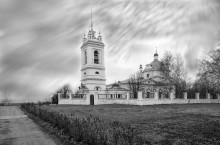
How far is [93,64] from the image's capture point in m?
50.7

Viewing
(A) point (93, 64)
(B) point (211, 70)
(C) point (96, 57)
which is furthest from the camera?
(C) point (96, 57)

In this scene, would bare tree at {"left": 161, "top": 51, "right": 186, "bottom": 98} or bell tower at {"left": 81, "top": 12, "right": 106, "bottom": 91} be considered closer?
bare tree at {"left": 161, "top": 51, "right": 186, "bottom": 98}

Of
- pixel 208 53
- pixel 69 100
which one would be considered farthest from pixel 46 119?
pixel 208 53

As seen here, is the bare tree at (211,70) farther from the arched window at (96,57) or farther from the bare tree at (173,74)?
the arched window at (96,57)

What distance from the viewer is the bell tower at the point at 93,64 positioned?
50.3 metres

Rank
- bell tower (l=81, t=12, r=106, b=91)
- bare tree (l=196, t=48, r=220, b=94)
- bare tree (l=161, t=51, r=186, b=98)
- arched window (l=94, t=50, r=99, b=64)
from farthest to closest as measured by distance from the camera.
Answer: arched window (l=94, t=50, r=99, b=64), bell tower (l=81, t=12, r=106, b=91), bare tree (l=161, t=51, r=186, b=98), bare tree (l=196, t=48, r=220, b=94)

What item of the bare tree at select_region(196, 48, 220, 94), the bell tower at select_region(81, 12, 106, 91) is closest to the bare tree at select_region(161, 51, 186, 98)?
the bare tree at select_region(196, 48, 220, 94)

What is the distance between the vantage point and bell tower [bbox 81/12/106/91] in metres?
50.3

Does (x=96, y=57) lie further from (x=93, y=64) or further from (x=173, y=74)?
(x=173, y=74)

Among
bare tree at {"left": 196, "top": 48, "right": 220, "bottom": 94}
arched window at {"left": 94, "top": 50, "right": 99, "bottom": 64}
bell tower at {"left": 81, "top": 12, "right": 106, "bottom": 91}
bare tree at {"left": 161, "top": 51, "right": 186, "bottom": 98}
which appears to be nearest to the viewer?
bare tree at {"left": 196, "top": 48, "right": 220, "bottom": 94}

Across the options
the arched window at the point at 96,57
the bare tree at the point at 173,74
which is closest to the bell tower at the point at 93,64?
the arched window at the point at 96,57

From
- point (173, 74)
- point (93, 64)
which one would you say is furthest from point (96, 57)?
point (173, 74)

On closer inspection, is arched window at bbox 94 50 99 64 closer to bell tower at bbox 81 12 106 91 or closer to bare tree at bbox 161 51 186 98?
bell tower at bbox 81 12 106 91

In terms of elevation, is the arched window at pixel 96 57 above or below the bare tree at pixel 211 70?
above
